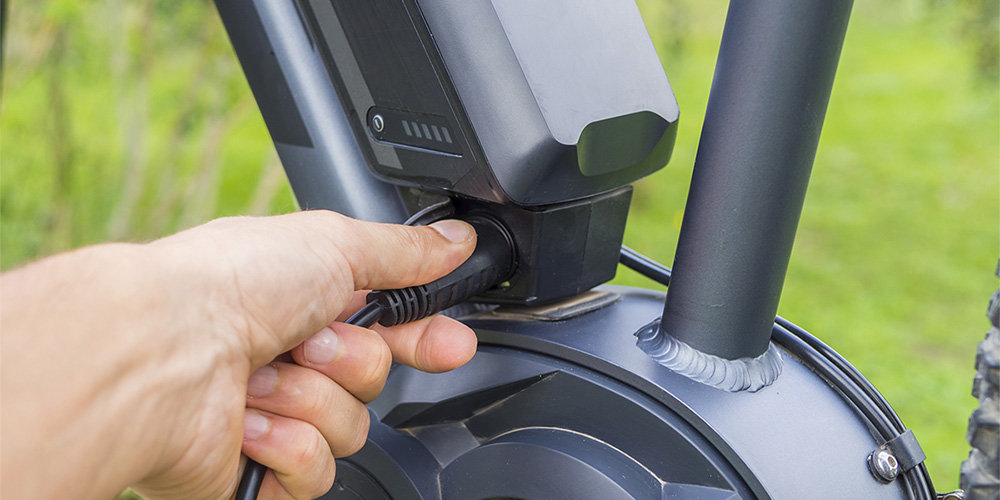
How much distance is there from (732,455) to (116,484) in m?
0.41

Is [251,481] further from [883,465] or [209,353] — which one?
[883,465]

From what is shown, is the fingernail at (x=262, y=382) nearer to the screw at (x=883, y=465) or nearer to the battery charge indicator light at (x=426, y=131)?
the battery charge indicator light at (x=426, y=131)

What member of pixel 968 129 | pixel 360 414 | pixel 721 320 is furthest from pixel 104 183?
pixel 968 129

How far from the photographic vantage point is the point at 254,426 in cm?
60

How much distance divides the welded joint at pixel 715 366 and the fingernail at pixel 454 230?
172 mm

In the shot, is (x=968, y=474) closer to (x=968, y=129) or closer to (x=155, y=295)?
(x=155, y=295)

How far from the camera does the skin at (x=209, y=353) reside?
0.43m

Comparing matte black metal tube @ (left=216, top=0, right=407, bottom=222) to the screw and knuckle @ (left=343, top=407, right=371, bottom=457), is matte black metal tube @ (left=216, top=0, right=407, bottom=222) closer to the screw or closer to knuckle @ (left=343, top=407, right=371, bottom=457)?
knuckle @ (left=343, top=407, right=371, bottom=457)

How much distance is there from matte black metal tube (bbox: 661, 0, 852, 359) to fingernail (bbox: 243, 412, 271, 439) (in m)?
0.34

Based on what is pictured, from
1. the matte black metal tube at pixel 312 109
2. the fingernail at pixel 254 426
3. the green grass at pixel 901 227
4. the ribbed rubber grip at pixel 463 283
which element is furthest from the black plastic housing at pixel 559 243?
the green grass at pixel 901 227

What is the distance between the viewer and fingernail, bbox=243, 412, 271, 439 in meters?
0.60

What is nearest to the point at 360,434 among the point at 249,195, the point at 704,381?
the point at 704,381

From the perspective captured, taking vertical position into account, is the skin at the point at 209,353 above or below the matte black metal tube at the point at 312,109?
below

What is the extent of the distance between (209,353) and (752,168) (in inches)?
15.7
